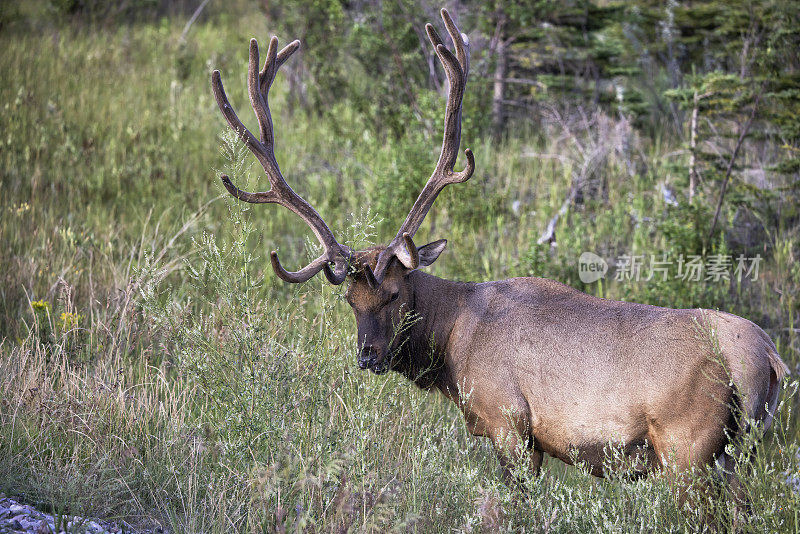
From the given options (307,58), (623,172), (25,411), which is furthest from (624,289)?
(307,58)

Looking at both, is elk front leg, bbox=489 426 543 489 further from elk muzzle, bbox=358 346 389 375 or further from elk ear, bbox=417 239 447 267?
elk ear, bbox=417 239 447 267

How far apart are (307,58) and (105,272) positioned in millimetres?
6356

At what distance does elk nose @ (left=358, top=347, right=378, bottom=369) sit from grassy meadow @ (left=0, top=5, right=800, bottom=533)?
0.20 ft

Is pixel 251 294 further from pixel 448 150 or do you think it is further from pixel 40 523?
pixel 40 523

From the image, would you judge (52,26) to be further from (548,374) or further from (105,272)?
(548,374)

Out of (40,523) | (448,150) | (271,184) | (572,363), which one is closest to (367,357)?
(572,363)

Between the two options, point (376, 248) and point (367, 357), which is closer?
point (367, 357)

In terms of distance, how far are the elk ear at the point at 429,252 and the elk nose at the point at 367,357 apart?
28.9 inches

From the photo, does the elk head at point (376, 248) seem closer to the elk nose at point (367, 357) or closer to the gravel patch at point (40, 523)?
the elk nose at point (367, 357)

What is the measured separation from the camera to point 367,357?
4668 mm

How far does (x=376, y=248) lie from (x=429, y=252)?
1.17 feet

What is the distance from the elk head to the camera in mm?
4746

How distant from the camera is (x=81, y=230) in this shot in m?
7.86

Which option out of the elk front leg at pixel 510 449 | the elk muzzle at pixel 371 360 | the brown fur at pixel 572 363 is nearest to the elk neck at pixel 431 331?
the brown fur at pixel 572 363
